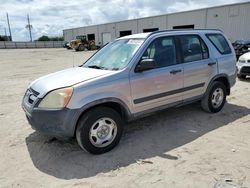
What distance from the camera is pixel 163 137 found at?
14.5 ft

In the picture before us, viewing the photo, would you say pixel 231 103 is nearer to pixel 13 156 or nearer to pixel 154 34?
pixel 154 34

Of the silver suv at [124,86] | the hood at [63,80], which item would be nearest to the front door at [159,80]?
the silver suv at [124,86]

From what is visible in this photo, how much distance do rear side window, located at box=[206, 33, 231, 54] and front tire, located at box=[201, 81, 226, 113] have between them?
2.53ft

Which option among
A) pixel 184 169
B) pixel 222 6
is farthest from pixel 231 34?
pixel 184 169

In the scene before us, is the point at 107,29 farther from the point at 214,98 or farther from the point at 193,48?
the point at 193,48

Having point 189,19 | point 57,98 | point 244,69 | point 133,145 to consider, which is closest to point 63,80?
point 57,98

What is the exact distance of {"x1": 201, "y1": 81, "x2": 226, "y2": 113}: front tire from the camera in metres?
5.39

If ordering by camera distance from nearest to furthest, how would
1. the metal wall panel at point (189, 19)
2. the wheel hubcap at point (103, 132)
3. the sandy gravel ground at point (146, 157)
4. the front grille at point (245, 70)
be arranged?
the sandy gravel ground at point (146, 157), the wheel hubcap at point (103, 132), the front grille at point (245, 70), the metal wall panel at point (189, 19)

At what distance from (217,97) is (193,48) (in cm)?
137

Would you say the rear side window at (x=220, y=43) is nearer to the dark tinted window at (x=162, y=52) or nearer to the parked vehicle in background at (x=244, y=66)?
the dark tinted window at (x=162, y=52)

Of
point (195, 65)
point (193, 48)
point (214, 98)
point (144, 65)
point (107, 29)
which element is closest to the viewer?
point (144, 65)

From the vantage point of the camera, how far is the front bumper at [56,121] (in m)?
3.45

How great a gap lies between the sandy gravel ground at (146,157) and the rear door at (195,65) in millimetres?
697

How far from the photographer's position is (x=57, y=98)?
3.52 m
